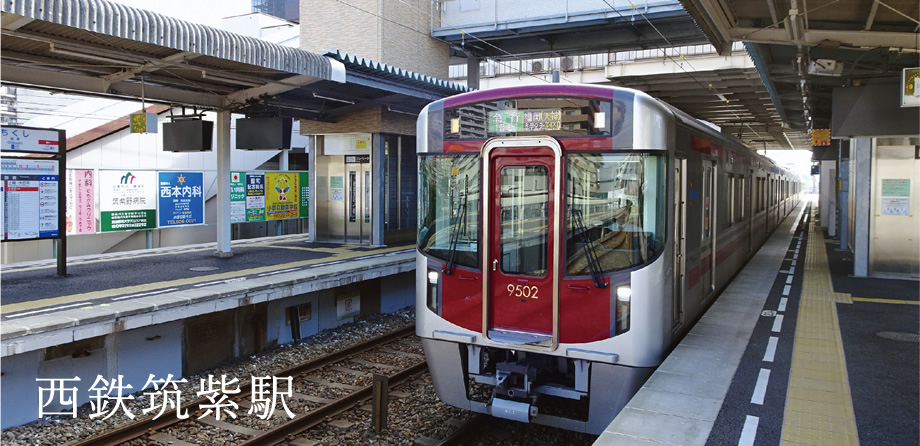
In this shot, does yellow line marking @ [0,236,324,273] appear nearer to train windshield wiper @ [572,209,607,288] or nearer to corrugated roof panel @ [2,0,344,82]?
corrugated roof panel @ [2,0,344,82]

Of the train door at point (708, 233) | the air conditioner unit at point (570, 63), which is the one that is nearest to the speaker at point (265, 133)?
the train door at point (708, 233)

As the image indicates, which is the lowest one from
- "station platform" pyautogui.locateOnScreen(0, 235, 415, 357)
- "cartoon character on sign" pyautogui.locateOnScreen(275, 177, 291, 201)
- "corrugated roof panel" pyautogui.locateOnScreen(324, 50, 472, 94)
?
"station platform" pyautogui.locateOnScreen(0, 235, 415, 357)

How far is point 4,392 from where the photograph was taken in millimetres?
6742

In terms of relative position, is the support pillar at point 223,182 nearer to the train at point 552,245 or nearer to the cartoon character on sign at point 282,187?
the cartoon character on sign at point 282,187

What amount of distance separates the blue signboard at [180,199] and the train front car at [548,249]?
9.91 meters

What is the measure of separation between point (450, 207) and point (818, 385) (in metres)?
3.62

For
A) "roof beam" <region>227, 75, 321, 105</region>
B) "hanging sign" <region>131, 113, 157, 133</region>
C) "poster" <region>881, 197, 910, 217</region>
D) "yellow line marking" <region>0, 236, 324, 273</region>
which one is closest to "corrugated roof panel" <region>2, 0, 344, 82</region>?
"roof beam" <region>227, 75, 321, 105</region>

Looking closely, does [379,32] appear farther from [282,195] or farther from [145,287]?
[145,287]

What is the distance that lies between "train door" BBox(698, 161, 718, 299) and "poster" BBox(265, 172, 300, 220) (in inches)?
443

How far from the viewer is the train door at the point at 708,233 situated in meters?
7.69

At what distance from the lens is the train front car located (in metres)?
5.60

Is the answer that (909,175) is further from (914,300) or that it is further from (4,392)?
(4,392)

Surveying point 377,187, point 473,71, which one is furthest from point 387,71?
point 473,71

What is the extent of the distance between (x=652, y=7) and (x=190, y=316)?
14.2m
